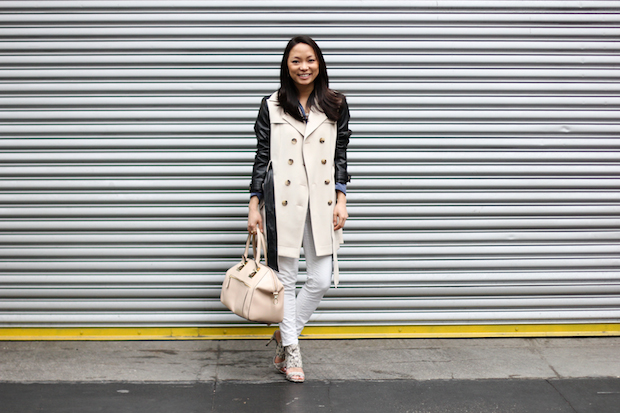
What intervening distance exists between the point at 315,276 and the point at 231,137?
1245mm

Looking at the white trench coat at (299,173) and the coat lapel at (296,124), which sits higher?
the coat lapel at (296,124)

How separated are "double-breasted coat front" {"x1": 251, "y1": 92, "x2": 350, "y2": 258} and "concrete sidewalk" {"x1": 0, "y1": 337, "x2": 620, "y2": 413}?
2.82 feet

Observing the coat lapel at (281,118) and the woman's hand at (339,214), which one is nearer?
the coat lapel at (281,118)

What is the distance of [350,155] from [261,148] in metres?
0.91

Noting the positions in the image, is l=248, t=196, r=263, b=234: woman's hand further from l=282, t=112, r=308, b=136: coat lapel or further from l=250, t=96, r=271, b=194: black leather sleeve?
l=282, t=112, r=308, b=136: coat lapel

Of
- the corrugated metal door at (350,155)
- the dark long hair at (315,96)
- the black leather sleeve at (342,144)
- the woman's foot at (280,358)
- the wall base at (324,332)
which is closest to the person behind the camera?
the dark long hair at (315,96)

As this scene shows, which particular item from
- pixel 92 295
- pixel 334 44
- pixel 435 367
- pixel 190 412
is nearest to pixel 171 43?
pixel 334 44

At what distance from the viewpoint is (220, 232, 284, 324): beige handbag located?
380cm

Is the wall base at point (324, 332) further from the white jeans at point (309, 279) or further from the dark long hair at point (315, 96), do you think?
the dark long hair at point (315, 96)

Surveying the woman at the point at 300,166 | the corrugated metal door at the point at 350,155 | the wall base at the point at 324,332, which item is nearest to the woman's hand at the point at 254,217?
the woman at the point at 300,166

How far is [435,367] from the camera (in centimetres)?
432

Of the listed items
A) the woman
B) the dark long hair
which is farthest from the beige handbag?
the dark long hair

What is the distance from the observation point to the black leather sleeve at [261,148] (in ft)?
12.9

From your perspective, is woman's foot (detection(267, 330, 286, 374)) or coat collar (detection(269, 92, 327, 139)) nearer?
coat collar (detection(269, 92, 327, 139))
